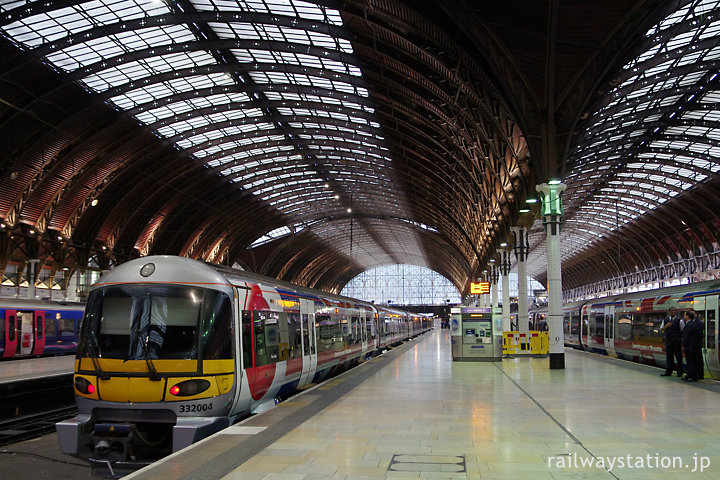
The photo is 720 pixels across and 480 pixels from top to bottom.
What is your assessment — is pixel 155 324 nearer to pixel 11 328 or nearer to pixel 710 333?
pixel 710 333

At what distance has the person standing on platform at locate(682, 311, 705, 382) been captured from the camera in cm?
1605

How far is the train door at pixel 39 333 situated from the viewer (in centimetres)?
2977

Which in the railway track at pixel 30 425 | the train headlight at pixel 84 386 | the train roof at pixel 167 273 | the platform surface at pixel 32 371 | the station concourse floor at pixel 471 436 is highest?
the train roof at pixel 167 273

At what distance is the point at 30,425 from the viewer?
16.5m

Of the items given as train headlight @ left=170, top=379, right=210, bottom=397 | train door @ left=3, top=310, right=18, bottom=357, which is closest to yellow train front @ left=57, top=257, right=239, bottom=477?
train headlight @ left=170, top=379, right=210, bottom=397

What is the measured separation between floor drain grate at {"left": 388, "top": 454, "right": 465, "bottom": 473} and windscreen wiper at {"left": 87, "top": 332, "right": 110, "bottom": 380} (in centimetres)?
532

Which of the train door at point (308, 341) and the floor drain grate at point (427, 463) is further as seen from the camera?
the train door at point (308, 341)

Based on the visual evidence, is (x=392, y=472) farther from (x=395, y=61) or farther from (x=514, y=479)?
(x=395, y=61)

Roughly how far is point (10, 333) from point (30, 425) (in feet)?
44.0

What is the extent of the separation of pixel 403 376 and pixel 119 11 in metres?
23.2

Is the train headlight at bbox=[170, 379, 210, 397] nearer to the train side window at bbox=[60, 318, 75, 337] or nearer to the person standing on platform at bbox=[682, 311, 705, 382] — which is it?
the person standing on platform at bbox=[682, 311, 705, 382]

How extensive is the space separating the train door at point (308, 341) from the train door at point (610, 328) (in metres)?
18.8

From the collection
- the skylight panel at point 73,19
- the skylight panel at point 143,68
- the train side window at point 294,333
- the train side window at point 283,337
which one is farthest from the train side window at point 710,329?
the skylight panel at point 143,68

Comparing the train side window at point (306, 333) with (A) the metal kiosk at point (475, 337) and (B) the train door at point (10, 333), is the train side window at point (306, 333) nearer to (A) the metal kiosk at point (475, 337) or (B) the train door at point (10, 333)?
(A) the metal kiosk at point (475, 337)
